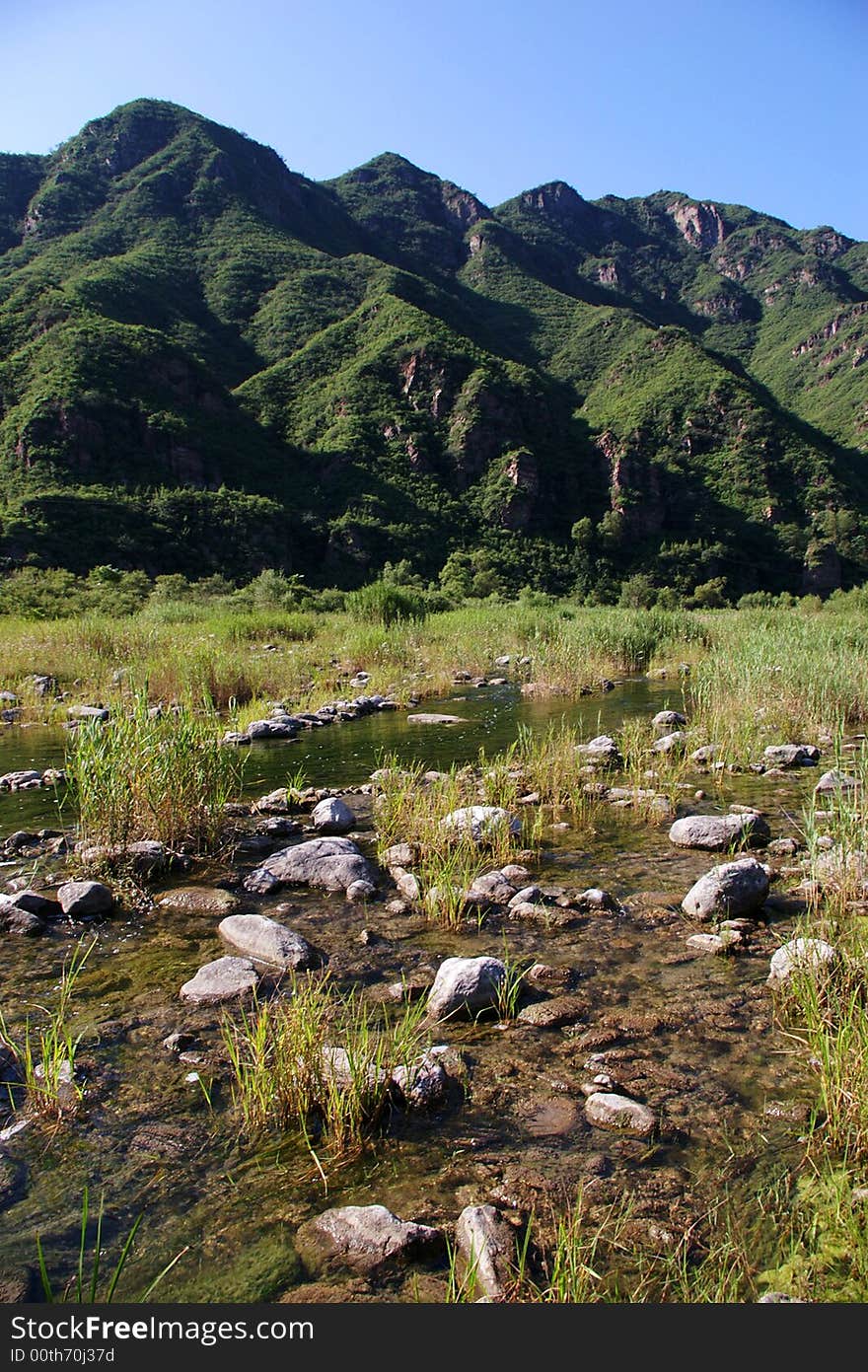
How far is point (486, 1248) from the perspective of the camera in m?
2.22

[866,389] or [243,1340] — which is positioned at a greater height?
[866,389]

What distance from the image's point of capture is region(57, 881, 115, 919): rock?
5.02 meters

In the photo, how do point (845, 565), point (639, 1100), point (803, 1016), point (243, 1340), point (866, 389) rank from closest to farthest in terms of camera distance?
point (243, 1340), point (639, 1100), point (803, 1016), point (845, 565), point (866, 389)

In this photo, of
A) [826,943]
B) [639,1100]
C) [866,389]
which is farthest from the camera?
[866,389]

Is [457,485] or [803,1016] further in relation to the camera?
[457,485]

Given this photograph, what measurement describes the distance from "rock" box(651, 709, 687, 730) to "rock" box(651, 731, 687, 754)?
4.91ft

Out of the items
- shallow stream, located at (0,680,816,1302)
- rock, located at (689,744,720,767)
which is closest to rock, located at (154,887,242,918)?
shallow stream, located at (0,680,816,1302)

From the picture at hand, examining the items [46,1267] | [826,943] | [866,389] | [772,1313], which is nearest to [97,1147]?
[46,1267]

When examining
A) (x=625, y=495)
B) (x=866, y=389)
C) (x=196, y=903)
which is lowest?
(x=196, y=903)

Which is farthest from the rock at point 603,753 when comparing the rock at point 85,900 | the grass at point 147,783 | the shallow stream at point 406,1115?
the rock at point 85,900

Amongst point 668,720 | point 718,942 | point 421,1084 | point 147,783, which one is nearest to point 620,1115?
point 421,1084

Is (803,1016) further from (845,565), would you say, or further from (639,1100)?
(845,565)

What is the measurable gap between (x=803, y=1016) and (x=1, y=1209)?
3219 mm

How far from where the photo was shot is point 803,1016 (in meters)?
3.46
